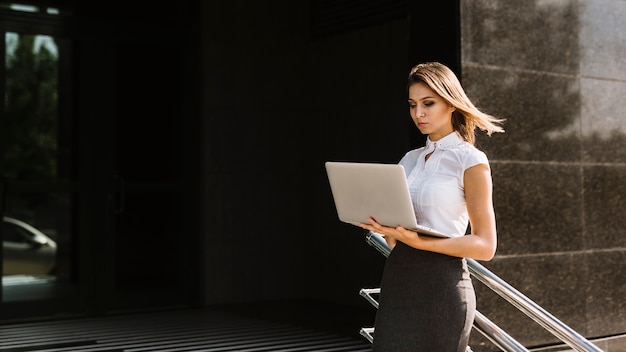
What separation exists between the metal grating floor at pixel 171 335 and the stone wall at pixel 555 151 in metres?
1.29

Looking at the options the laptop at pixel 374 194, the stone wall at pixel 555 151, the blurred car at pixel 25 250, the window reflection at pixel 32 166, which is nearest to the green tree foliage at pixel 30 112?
the window reflection at pixel 32 166

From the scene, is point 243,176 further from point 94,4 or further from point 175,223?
point 94,4

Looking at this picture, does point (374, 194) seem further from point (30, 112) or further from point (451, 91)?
point (30, 112)

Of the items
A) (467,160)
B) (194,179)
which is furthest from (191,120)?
(467,160)

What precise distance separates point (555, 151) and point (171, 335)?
288 centimetres

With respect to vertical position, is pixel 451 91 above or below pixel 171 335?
above

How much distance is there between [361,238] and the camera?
701cm

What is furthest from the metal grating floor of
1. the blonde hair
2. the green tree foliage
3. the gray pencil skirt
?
the blonde hair

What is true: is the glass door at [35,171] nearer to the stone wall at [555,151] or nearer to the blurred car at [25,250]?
the blurred car at [25,250]

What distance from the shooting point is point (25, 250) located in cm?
655

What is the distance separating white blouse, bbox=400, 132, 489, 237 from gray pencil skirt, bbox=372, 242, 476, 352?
0.32 ft

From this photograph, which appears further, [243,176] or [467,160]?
[243,176]

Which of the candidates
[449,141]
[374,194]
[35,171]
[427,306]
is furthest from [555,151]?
[35,171]

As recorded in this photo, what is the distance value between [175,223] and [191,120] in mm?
900
